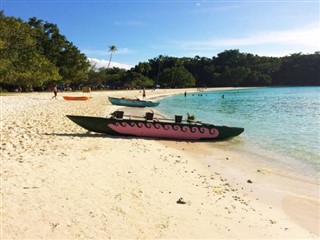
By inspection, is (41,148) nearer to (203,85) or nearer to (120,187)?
(120,187)

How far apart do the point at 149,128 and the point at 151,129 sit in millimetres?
101

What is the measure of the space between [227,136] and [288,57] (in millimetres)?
131985

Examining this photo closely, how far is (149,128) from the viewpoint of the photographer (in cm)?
1341

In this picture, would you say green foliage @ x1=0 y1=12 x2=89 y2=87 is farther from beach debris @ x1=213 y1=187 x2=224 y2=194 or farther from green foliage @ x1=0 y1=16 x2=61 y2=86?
beach debris @ x1=213 y1=187 x2=224 y2=194

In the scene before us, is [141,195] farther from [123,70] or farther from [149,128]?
[123,70]

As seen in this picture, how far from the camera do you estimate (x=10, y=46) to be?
37.4 m

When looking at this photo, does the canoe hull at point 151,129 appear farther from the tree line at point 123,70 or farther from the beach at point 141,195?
the tree line at point 123,70

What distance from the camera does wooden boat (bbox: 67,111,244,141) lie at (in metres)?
13.2

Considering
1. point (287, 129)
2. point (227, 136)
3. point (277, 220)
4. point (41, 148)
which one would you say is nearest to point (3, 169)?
point (41, 148)

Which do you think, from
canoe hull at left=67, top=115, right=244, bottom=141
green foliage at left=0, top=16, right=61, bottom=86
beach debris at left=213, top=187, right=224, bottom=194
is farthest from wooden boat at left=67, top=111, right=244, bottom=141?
green foliage at left=0, top=16, right=61, bottom=86

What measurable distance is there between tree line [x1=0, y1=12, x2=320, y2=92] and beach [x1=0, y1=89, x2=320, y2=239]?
28944 mm

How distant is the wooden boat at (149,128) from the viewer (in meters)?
13.2

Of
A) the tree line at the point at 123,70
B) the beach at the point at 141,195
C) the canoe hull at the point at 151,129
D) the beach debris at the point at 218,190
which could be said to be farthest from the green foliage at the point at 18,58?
the beach debris at the point at 218,190

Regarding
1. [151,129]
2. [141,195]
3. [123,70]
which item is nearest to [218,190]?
[141,195]
